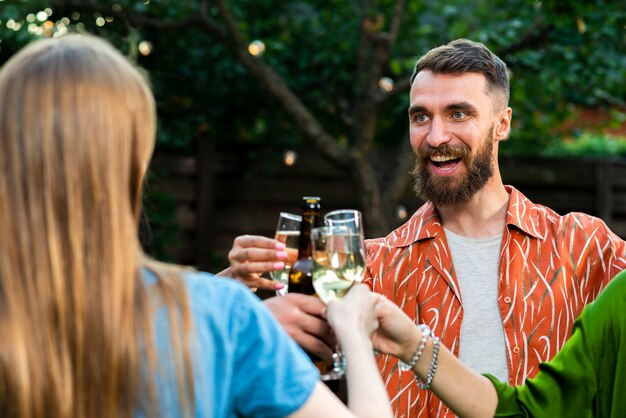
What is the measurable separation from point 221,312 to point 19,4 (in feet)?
15.9

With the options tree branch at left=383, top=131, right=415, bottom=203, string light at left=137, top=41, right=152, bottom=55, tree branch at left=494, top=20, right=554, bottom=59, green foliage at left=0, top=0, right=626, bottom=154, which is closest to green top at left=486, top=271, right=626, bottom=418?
tree branch at left=494, top=20, right=554, bottom=59

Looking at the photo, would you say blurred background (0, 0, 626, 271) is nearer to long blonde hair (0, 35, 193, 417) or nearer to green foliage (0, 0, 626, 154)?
green foliage (0, 0, 626, 154)

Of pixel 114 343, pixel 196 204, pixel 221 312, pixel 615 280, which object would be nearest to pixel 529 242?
pixel 615 280

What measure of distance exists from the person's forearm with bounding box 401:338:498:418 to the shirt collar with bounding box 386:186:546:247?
83 centimetres

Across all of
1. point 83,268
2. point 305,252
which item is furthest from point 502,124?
point 83,268

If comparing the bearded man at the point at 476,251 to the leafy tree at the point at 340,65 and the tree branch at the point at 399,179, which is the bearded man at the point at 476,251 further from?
the tree branch at the point at 399,179

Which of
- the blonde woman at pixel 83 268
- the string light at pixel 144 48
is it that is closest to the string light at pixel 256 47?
the string light at pixel 144 48

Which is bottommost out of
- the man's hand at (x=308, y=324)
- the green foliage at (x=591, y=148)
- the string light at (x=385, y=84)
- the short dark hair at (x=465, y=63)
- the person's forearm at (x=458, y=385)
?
the person's forearm at (x=458, y=385)

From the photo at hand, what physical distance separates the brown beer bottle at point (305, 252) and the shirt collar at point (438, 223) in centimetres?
80

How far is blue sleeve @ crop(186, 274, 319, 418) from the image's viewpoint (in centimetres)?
153

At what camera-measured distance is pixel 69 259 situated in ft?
4.73

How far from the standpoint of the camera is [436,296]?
9.48ft

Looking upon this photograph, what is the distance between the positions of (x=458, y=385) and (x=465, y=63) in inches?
49.3

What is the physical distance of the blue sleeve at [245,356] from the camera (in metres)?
1.53
